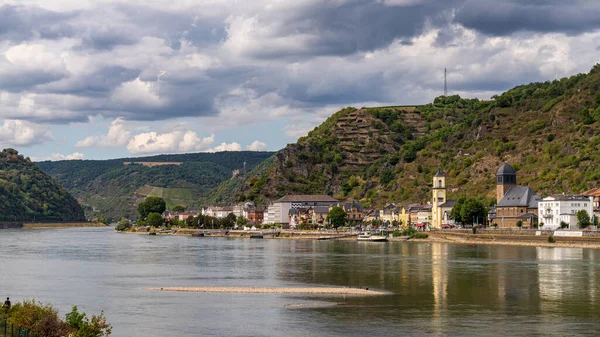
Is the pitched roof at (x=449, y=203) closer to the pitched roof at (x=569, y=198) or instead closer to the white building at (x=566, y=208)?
the white building at (x=566, y=208)

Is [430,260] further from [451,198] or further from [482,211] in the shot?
[451,198]

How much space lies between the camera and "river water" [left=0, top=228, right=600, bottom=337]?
48281 millimetres

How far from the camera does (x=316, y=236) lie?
7180 inches

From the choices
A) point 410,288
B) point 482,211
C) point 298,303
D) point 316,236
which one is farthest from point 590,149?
point 298,303

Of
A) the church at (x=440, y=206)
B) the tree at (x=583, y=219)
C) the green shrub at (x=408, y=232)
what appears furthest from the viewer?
the church at (x=440, y=206)

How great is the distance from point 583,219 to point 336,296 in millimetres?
82252

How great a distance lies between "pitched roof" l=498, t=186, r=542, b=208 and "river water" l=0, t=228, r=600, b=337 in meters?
42.2

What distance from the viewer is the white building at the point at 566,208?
13712 cm

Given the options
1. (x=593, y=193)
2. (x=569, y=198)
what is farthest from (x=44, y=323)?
(x=593, y=193)

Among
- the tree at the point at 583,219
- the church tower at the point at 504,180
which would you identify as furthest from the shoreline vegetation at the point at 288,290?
the church tower at the point at 504,180

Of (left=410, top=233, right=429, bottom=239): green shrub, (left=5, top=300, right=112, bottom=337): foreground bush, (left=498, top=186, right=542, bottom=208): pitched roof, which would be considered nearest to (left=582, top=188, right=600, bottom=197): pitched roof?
(left=498, top=186, right=542, bottom=208): pitched roof

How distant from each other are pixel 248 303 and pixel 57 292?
16927 millimetres

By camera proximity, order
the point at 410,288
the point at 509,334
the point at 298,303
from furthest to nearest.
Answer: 1. the point at 410,288
2. the point at 298,303
3. the point at 509,334

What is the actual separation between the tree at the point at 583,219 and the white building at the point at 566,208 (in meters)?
2.15
